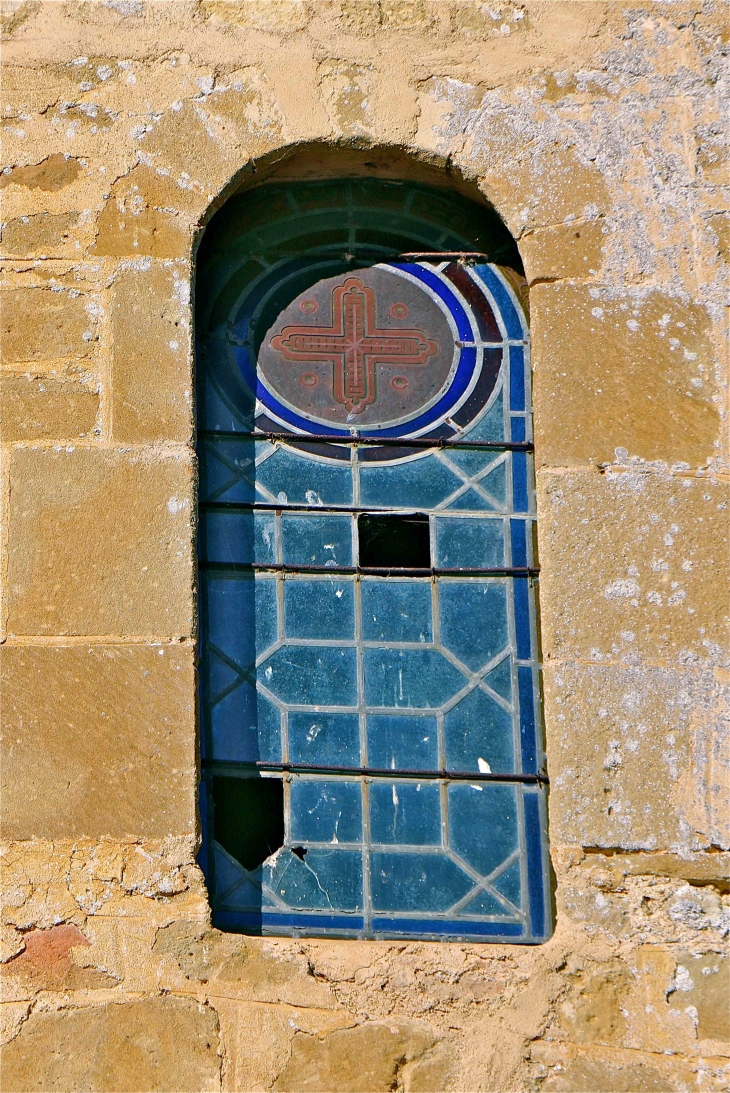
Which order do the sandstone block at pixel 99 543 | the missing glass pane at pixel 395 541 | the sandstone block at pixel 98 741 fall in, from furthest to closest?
the missing glass pane at pixel 395 541, the sandstone block at pixel 99 543, the sandstone block at pixel 98 741

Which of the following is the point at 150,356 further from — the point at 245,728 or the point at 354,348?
the point at 245,728

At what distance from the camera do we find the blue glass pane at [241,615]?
344cm

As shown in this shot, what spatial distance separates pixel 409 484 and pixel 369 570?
26cm

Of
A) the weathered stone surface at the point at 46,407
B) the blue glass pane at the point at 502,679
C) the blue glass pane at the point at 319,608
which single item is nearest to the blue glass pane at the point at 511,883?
the blue glass pane at the point at 502,679

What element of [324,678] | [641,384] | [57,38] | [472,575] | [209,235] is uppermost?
[57,38]

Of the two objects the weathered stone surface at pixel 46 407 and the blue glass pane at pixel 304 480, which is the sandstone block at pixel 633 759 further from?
the weathered stone surface at pixel 46 407

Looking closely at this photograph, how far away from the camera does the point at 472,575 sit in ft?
11.5

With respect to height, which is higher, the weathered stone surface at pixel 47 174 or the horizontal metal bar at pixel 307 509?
the weathered stone surface at pixel 47 174

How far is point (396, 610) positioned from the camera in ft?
11.4

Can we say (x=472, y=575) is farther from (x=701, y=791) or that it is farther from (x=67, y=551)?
(x=67, y=551)

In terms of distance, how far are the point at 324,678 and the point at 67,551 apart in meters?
0.71

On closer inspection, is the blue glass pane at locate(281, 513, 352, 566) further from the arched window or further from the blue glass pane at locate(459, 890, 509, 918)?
the blue glass pane at locate(459, 890, 509, 918)

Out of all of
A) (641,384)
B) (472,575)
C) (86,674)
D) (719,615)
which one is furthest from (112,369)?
(719,615)

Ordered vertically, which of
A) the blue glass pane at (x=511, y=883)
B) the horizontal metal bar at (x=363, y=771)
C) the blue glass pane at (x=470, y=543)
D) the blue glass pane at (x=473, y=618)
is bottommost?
the blue glass pane at (x=511, y=883)
